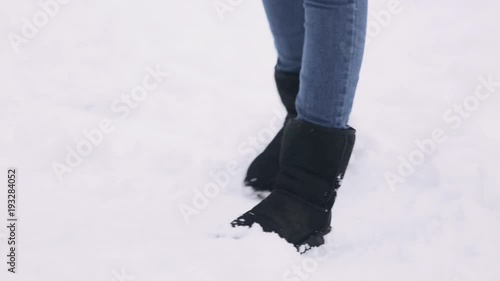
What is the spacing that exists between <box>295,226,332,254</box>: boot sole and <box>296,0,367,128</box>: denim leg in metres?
0.24

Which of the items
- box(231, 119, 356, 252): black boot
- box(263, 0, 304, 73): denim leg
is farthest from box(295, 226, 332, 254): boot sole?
box(263, 0, 304, 73): denim leg

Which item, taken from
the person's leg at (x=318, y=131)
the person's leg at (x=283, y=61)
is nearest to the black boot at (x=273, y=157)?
the person's leg at (x=283, y=61)

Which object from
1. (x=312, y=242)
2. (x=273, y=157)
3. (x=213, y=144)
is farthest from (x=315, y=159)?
(x=213, y=144)

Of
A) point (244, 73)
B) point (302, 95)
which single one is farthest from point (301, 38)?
point (244, 73)

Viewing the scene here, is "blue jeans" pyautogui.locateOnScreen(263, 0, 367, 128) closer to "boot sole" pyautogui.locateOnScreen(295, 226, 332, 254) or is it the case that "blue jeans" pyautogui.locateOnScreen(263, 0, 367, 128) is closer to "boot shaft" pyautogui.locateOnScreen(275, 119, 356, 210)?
"boot shaft" pyautogui.locateOnScreen(275, 119, 356, 210)

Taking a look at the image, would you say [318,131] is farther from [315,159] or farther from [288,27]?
[288,27]

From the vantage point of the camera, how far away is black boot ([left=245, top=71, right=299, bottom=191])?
4.70 ft

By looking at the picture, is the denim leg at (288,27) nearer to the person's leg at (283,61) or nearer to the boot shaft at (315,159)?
the person's leg at (283,61)

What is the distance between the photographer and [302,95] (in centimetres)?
115

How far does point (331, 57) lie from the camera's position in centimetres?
110

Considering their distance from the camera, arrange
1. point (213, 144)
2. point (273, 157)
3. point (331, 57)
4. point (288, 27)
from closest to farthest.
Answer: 1. point (331, 57)
2. point (288, 27)
3. point (273, 157)
4. point (213, 144)

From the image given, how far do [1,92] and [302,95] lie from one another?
145 centimetres

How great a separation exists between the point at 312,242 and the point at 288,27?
550 millimetres

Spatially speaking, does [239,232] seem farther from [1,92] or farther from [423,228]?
[1,92]
